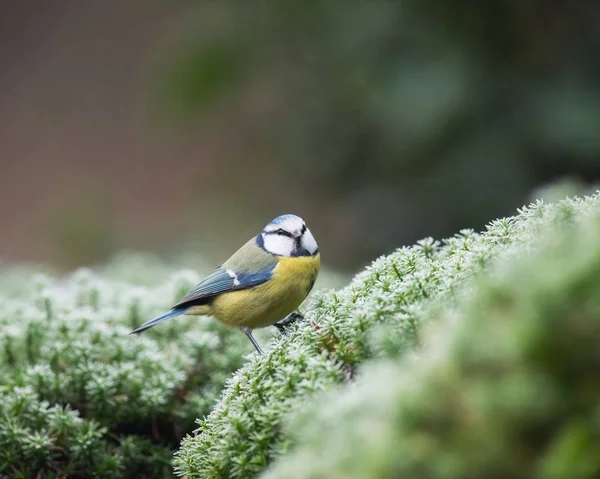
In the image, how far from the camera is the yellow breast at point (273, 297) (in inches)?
88.7

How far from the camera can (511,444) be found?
0.69 m

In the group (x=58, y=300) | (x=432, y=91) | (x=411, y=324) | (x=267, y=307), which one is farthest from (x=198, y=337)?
(x=432, y=91)

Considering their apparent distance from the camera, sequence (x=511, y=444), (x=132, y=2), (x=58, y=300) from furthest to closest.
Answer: (x=132, y=2) → (x=58, y=300) → (x=511, y=444)

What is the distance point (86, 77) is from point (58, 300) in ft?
21.1

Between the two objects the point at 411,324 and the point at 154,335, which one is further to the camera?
the point at 154,335

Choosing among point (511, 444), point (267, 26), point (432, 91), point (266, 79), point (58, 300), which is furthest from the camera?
point (266, 79)

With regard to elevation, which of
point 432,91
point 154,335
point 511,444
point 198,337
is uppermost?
point 432,91

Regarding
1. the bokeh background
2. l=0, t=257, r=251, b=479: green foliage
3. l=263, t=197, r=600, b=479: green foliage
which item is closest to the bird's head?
l=0, t=257, r=251, b=479: green foliage

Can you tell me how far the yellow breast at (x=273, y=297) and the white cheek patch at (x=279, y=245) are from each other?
5cm

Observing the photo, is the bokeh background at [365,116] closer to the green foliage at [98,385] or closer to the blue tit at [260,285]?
the blue tit at [260,285]

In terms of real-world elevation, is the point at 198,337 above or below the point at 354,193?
below

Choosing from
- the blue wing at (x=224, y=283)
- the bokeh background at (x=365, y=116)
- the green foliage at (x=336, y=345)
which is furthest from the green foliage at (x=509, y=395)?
the bokeh background at (x=365, y=116)

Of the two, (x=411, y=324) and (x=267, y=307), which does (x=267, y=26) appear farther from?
(x=411, y=324)

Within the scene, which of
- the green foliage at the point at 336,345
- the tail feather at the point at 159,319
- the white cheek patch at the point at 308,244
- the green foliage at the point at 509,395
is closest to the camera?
the green foliage at the point at 509,395
